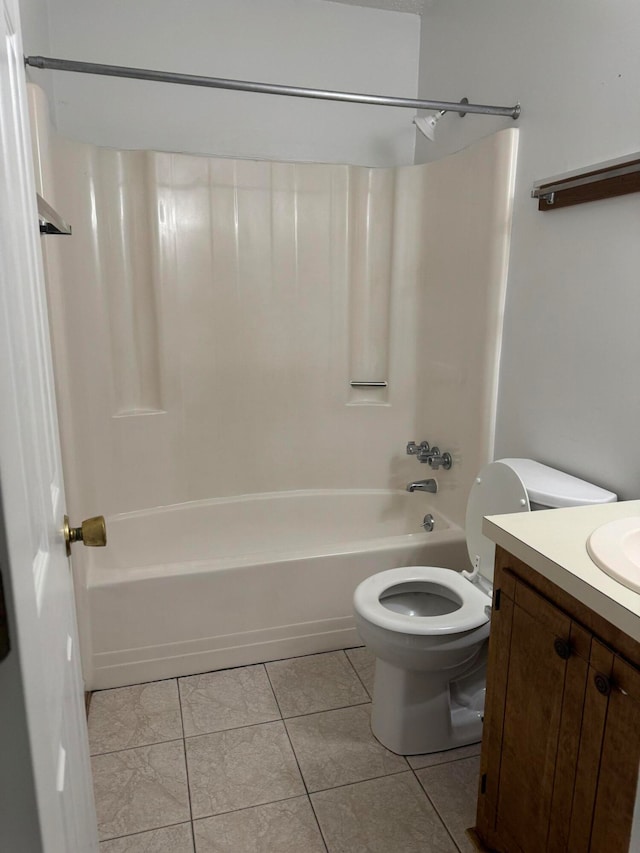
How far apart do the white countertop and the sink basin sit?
0.01m

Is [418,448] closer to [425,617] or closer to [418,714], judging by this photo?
[425,617]

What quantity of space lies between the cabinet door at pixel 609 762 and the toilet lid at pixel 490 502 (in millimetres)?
658

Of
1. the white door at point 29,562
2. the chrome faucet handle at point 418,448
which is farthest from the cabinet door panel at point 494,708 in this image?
the chrome faucet handle at point 418,448

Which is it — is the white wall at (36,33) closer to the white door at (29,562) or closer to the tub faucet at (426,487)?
the white door at (29,562)

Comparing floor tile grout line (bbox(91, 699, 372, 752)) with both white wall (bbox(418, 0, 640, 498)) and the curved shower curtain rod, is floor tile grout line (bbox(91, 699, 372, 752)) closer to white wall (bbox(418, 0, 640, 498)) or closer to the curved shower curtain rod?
white wall (bbox(418, 0, 640, 498))

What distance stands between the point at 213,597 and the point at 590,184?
1825mm

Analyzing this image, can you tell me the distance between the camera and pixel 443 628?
170 cm

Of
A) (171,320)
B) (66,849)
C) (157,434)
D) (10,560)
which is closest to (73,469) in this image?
(157,434)

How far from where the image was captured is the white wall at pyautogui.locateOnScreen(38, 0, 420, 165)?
2.42 meters

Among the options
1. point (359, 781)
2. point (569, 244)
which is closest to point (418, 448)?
point (569, 244)

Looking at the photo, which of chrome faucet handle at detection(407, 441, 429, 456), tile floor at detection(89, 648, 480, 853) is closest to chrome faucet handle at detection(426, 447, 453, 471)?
chrome faucet handle at detection(407, 441, 429, 456)

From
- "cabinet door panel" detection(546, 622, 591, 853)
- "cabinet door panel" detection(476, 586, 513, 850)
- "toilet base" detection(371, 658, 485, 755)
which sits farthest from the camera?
"toilet base" detection(371, 658, 485, 755)

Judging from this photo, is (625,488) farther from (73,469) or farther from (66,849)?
(73,469)

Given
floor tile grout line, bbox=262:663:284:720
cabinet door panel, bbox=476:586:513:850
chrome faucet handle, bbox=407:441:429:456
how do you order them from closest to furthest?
cabinet door panel, bbox=476:586:513:850 < floor tile grout line, bbox=262:663:284:720 < chrome faucet handle, bbox=407:441:429:456
